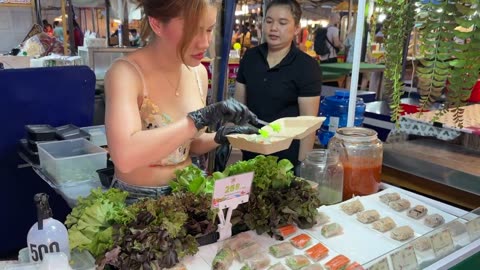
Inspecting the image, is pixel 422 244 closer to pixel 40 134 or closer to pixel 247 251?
pixel 247 251

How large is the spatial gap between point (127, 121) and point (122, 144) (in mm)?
75

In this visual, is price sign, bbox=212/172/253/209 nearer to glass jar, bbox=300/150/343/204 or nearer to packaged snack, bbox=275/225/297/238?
packaged snack, bbox=275/225/297/238

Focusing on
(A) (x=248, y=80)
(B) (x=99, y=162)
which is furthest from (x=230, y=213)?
(A) (x=248, y=80)

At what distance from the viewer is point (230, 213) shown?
3.91ft

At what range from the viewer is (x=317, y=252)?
3.91 feet

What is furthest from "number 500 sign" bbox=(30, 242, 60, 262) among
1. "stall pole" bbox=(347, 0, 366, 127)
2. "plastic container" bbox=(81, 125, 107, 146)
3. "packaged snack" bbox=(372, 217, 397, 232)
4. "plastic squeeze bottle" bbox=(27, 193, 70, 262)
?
"plastic container" bbox=(81, 125, 107, 146)

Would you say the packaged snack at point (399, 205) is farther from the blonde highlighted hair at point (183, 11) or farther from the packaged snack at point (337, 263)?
the blonde highlighted hair at point (183, 11)

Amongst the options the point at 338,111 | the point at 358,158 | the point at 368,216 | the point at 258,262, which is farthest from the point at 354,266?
the point at 338,111

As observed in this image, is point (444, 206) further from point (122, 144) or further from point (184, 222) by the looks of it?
point (122, 144)

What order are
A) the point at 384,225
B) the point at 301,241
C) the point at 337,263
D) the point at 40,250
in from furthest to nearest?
the point at 384,225
the point at 301,241
the point at 337,263
the point at 40,250

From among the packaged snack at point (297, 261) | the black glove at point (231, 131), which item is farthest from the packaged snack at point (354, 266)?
the black glove at point (231, 131)

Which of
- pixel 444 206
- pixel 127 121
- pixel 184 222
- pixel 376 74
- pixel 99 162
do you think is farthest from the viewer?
pixel 376 74

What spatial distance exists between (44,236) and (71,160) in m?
0.98

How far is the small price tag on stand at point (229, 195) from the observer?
112 cm
